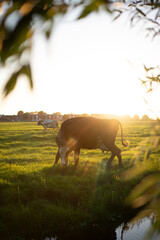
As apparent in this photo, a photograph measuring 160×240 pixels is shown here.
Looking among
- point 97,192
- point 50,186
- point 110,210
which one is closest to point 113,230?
point 110,210

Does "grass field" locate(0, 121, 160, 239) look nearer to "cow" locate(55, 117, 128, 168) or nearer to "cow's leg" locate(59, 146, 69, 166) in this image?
"cow's leg" locate(59, 146, 69, 166)

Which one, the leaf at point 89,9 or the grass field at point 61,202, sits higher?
the leaf at point 89,9

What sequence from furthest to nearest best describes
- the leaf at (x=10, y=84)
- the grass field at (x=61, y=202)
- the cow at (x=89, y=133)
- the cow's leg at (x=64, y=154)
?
the cow at (x=89, y=133), the cow's leg at (x=64, y=154), the grass field at (x=61, y=202), the leaf at (x=10, y=84)

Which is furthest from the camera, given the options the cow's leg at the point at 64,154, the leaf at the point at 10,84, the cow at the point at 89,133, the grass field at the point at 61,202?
the cow at the point at 89,133

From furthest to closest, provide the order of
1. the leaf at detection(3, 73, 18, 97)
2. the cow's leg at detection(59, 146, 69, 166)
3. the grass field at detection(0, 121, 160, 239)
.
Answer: the cow's leg at detection(59, 146, 69, 166) → the grass field at detection(0, 121, 160, 239) → the leaf at detection(3, 73, 18, 97)

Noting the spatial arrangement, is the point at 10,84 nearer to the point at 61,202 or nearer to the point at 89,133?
the point at 61,202

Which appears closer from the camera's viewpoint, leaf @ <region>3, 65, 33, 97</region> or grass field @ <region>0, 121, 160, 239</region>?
leaf @ <region>3, 65, 33, 97</region>

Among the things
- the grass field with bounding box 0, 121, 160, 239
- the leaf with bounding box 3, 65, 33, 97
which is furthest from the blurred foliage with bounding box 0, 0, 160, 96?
the grass field with bounding box 0, 121, 160, 239

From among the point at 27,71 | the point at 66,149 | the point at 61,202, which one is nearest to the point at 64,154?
the point at 66,149

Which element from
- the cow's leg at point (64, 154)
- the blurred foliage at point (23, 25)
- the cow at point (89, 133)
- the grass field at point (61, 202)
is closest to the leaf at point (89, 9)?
the blurred foliage at point (23, 25)

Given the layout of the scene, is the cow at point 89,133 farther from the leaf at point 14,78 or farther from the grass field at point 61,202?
the leaf at point 14,78

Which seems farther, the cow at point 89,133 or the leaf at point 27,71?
the cow at point 89,133

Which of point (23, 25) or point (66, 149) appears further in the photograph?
point (66, 149)

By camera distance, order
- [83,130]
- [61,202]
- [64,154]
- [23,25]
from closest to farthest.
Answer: [23,25] < [61,202] < [64,154] < [83,130]
